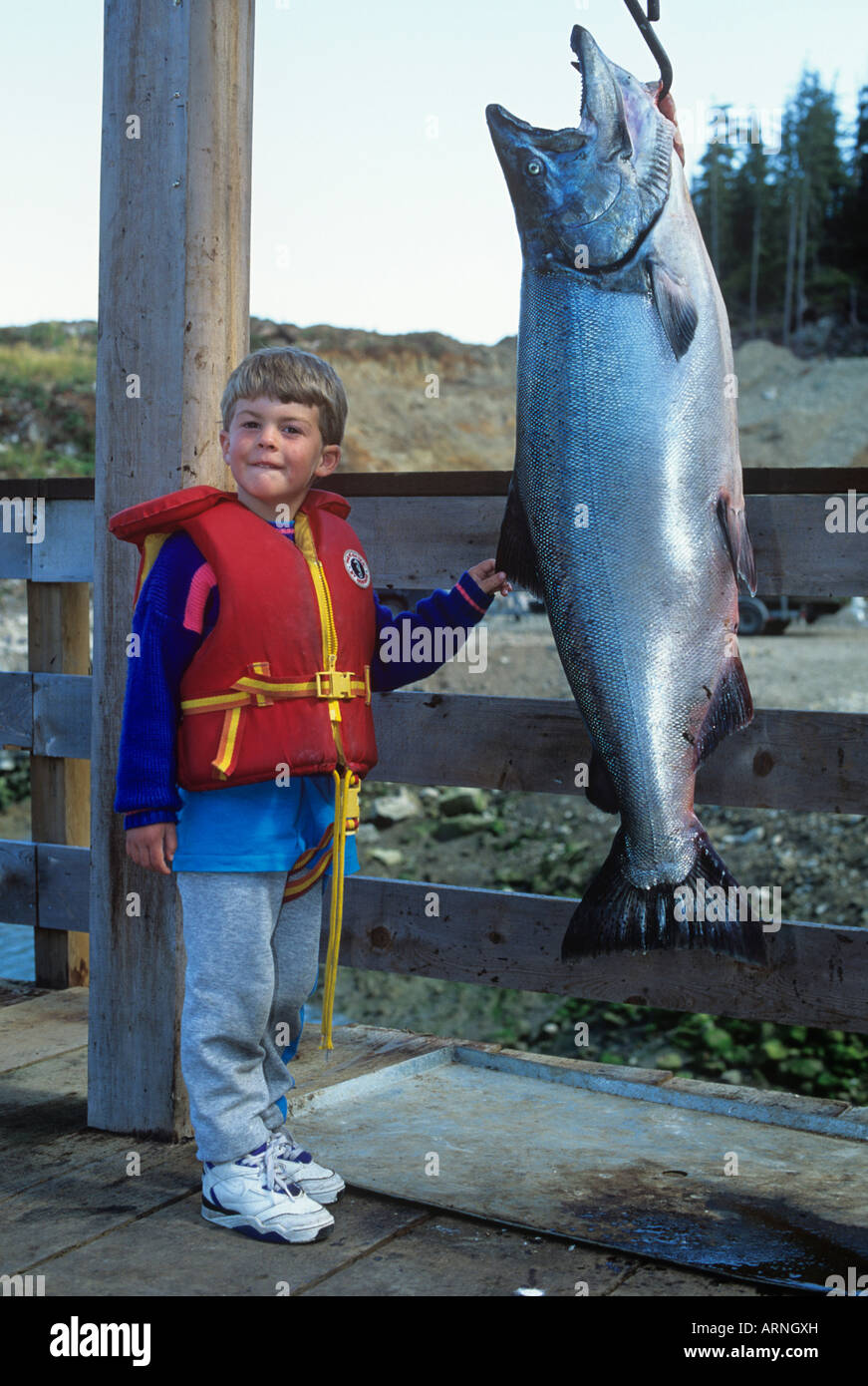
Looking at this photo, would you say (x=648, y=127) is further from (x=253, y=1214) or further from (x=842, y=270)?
(x=842, y=270)

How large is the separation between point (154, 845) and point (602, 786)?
0.89 m

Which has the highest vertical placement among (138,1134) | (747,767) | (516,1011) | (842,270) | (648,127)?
(842,270)

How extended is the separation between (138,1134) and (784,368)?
1617 inches

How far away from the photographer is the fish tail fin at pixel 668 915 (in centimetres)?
248

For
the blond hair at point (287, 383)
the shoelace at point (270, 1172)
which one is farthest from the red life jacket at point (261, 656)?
the shoelace at point (270, 1172)

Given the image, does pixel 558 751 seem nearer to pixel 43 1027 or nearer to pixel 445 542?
pixel 445 542

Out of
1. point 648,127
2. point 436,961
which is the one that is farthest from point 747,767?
point 648,127

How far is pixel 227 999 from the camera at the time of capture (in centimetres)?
283

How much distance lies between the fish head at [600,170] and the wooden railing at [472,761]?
95 cm

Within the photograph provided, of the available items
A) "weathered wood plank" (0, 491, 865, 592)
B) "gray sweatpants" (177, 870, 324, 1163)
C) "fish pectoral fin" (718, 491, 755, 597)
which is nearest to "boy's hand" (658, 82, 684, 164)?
"fish pectoral fin" (718, 491, 755, 597)

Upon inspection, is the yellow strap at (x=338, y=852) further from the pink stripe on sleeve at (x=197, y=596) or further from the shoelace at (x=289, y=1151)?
the pink stripe on sleeve at (x=197, y=596)

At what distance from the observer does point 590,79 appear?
238 cm

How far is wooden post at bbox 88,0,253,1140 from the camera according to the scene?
3.28 meters

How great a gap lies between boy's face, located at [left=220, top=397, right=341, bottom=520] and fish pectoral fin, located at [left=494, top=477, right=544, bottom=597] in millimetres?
487
